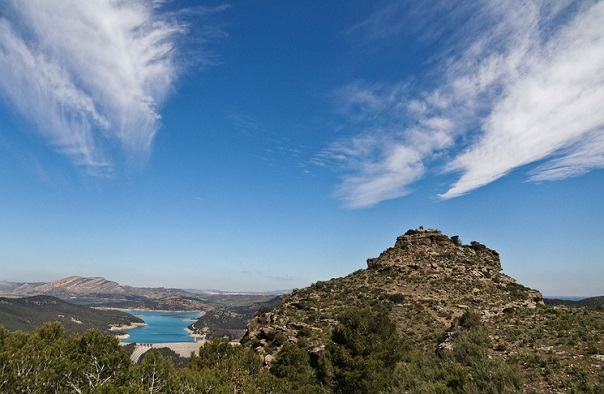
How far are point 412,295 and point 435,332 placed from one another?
47.9ft

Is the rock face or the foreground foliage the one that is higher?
the rock face

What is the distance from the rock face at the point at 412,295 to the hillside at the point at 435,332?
0.20m

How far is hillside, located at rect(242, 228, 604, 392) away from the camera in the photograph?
24297 millimetres

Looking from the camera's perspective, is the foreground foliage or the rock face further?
the rock face

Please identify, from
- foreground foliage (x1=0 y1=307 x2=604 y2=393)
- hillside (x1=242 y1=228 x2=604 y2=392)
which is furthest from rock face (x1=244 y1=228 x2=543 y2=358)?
foreground foliage (x1=0 y1=307 x2=604 y2=393)

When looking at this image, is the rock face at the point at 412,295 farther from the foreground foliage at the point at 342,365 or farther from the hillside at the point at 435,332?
→ the foreground foliage at the point at 342,365

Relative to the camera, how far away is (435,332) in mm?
42969

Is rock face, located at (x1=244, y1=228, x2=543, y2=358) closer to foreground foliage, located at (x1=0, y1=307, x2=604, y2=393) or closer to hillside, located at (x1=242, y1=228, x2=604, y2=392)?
hillside, located at (x1=242, y1=228, x2=604, y2=392)

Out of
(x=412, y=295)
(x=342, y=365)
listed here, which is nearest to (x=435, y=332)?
(x=412, y=295)

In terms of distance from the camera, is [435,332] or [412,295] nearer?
[435,332]

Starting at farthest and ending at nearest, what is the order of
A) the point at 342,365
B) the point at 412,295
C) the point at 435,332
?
the point at 412,295
the point at 435,332
the point at 342,365

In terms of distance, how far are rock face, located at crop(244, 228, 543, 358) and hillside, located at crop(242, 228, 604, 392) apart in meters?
0.20

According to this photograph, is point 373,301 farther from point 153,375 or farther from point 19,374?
point 19,374

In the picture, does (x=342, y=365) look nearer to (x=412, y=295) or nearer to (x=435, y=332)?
(x=435, y=332)
